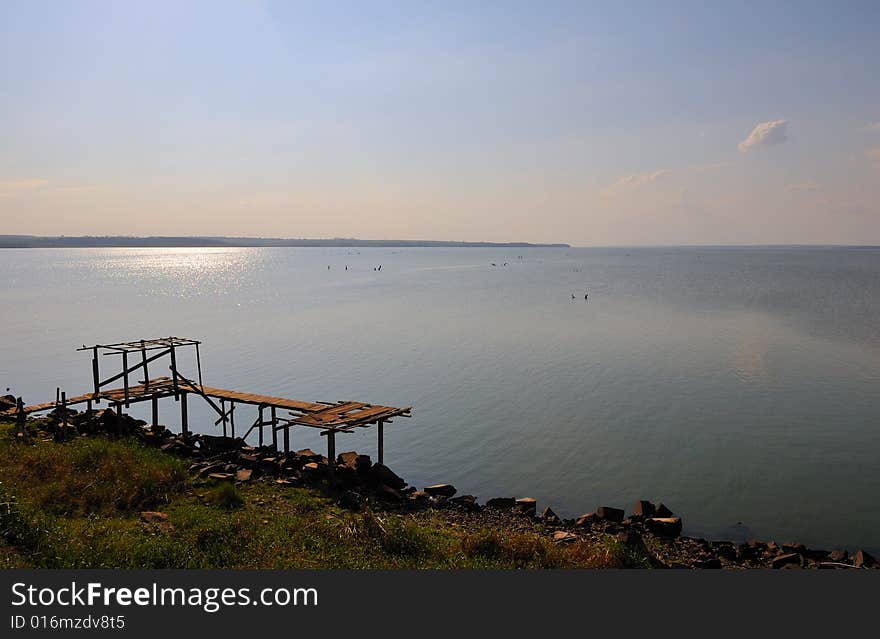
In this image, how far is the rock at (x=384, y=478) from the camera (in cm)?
2311

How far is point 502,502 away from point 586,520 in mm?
3201

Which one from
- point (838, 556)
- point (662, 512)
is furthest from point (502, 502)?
point (838, 556)

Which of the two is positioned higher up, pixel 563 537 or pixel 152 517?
pixel 152 517

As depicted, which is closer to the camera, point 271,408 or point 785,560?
point 785,560

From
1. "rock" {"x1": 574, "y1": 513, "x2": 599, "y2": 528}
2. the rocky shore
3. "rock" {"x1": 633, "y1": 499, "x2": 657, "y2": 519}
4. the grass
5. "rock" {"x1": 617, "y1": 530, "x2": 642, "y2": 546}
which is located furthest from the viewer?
"rock" {"x1": 633, "y1": 499, "x2": 657, "y2": 519}

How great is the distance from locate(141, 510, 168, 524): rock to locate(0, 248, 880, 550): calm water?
10.7 meters

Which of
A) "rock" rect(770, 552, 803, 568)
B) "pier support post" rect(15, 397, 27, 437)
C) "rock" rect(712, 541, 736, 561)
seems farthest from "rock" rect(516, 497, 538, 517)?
"pier support post" rect(15, 397, 27, 437)

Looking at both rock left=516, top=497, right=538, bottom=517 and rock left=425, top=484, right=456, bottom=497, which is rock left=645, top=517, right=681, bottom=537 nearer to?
rock left=516, top=497, right=538, bottom=517

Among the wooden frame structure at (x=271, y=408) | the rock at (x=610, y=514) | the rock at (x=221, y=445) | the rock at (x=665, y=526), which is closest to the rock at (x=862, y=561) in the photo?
the rock at (x=665, y=526)

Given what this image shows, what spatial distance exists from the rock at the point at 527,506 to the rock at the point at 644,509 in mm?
3457

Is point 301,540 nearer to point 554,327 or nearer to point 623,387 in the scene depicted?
point 623,387

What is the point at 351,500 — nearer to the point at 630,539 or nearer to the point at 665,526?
the point at 630,539

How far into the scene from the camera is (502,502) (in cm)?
2227

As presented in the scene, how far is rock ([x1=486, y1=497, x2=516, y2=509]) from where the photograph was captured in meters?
22.2
